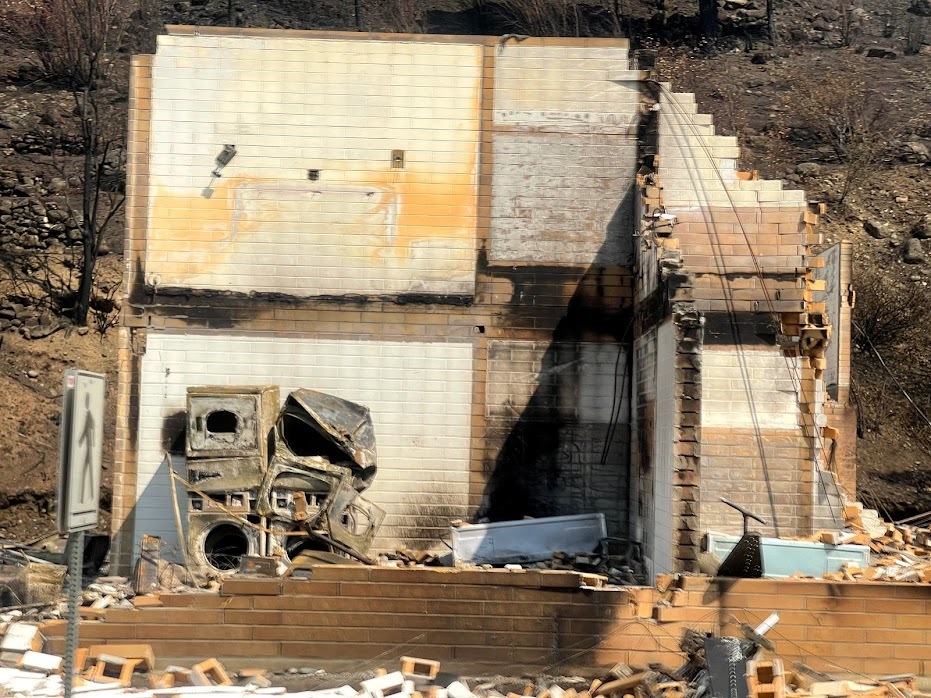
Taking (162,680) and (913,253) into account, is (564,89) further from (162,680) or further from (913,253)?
(913,253)

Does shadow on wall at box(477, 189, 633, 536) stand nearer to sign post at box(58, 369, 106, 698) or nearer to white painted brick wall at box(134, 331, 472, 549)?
white painted brick wall at box(134, 331, 472, 549)

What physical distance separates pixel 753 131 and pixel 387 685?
29.6m

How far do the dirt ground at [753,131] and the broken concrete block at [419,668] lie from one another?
427 inches

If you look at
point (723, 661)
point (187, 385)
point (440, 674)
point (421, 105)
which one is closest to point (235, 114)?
point (421, 105)

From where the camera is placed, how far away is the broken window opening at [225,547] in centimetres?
1406

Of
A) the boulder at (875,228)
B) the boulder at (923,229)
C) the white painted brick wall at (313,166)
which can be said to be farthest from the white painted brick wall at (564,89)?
the boulder at (923,229)

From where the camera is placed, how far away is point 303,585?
10453 millimetres

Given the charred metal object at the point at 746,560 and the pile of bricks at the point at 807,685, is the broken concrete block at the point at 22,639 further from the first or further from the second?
the charred metal object at the point at 746,560

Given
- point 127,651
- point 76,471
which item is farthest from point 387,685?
point 76,471

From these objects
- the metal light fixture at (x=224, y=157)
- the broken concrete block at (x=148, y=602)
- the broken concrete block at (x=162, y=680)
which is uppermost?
the metal light fixture at (x=224, y=157)

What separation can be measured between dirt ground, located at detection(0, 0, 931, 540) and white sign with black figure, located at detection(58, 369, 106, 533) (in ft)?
43.5

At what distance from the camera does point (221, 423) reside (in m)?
14.9

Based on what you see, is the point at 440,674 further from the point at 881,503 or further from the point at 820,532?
the point at 881,503

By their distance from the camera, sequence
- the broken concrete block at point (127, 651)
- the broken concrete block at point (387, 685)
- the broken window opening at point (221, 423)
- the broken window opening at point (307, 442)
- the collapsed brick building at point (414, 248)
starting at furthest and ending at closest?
the collapsed brick building at point (414, 248), the broken window opening at point (307, 442), the broken window opening at point (221, 423), the broken concrete block at point (127, 651), the broken concrete block at point (387, 685)
